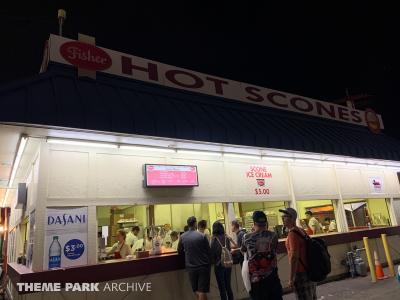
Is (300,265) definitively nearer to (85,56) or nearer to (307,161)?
(85,56)

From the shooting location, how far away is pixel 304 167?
10500 millimetres

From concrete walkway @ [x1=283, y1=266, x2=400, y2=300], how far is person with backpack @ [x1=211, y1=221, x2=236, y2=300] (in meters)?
1.92

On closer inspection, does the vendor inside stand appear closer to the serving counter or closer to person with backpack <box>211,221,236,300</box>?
the serving counter

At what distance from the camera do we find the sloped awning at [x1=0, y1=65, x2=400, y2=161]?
547 cm

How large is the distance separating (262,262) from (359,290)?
4.79 m

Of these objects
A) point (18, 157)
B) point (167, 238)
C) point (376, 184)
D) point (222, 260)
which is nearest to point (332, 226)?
point (376, 184)

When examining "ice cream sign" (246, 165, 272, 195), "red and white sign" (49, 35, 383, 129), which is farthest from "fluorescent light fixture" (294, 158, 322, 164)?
"red and white sign" (49, 35, 383, 129)

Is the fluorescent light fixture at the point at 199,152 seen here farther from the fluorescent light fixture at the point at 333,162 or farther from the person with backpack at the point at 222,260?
the fluorescent light fixture at the point at 333,162

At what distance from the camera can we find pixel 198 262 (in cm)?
599

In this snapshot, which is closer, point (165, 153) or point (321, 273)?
point (321, 273)

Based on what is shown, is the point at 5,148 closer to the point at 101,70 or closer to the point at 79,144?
the point at 79,144

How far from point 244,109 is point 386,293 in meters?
5.92

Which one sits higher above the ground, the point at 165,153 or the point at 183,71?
the point at 183,71

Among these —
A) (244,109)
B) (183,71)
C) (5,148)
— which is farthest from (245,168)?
(5,148)
